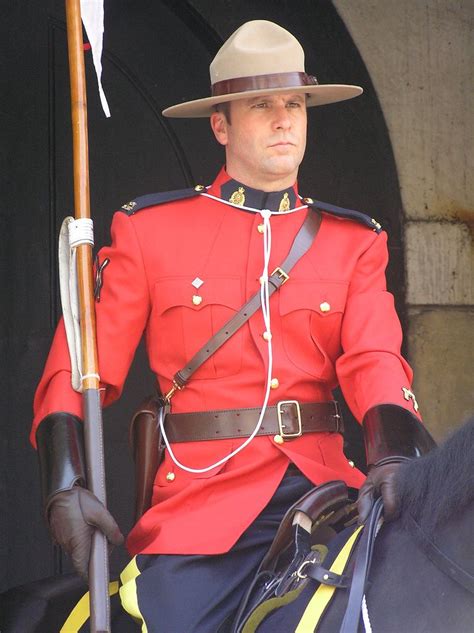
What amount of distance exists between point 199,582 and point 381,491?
49 centimetres

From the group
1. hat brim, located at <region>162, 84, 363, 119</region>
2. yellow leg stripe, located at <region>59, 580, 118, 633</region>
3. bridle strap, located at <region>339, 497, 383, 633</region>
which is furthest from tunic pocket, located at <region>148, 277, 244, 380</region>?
bridle strap, located at <region>339, 497, 383, 633</region>

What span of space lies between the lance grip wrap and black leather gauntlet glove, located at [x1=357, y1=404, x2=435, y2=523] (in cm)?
61

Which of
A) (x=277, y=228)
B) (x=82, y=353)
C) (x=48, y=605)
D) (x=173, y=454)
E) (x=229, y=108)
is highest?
(x=229, y=108)

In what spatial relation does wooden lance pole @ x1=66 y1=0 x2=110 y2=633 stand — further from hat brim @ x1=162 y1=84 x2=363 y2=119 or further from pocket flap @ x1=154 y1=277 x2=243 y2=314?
hat brim @ x1=162 y1=84 x2=363 y2=119

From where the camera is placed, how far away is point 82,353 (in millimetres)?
2873

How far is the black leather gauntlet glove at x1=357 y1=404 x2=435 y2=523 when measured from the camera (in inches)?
97.1

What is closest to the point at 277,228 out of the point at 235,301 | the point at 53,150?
the point at 235,301

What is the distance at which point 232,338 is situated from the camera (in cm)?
289

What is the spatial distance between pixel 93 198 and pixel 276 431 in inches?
81.2

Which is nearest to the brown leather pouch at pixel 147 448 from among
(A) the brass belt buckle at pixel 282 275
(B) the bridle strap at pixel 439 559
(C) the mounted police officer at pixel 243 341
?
(C) the mounted police officer at pixel 243 341

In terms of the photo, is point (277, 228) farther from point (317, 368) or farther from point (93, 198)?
point (93, 198)

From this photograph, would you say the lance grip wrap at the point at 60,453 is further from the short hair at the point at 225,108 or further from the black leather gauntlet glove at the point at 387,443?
the short hair at the point at 225,108

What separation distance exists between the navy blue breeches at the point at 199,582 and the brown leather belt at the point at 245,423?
13 centimetres

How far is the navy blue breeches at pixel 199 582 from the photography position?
2570mm
